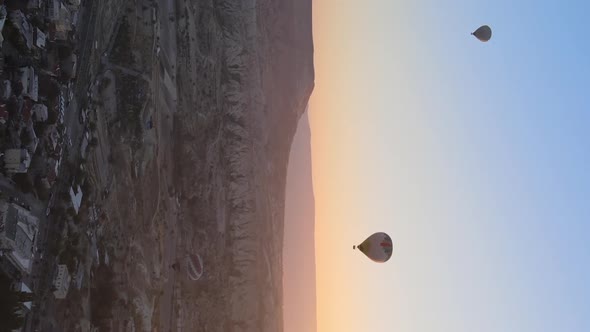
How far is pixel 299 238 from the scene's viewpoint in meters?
84.8

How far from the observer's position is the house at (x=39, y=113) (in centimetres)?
1972

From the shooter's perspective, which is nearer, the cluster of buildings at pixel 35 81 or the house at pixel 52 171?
the cluster of buildings at pixel 35 81

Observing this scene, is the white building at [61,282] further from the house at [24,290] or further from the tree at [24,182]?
the tree at [24,182]

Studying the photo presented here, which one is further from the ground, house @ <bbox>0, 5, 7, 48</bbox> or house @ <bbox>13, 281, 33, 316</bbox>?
house @ <bbox>0, 5, 7, 48</bbox>

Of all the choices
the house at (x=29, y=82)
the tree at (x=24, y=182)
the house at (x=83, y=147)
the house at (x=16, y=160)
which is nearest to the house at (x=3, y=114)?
the house at (x=16, y=160)

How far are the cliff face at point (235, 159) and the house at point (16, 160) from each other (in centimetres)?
1230

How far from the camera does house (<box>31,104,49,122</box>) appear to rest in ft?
64.7

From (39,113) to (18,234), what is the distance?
460cm

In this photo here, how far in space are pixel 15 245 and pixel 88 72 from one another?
8.86 meters

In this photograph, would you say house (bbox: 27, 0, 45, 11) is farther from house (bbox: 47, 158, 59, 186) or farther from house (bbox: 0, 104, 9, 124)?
house (bbox: 47, 158, 59, 186)

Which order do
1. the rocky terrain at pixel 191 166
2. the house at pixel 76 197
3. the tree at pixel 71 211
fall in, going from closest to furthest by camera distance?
the tree at pixel 71 211
the house at pixel 76 197
the rocky terrain at pixel 191 166

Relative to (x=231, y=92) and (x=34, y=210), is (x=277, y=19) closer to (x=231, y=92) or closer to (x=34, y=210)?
(x=231, y=92)

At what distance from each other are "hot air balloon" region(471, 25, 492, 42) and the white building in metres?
33.1

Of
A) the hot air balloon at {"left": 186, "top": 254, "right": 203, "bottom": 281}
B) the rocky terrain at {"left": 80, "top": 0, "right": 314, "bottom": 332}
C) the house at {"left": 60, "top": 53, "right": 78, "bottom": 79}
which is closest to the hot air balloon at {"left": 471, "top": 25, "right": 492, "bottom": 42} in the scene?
the rocky terrain at {"left": 80, "top": 0, "right": 314, "bottom": 332}
